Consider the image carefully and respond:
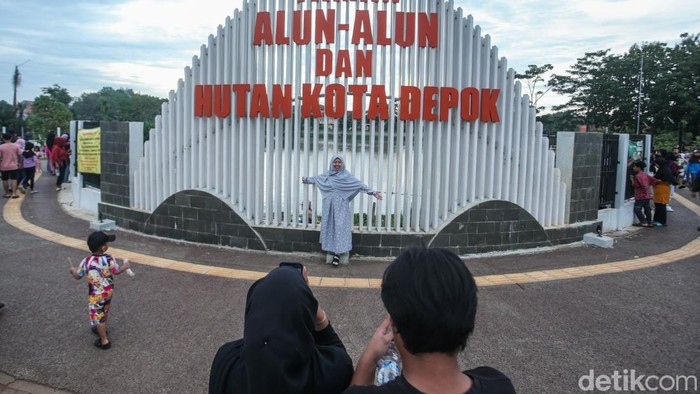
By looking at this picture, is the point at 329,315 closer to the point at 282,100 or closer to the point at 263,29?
the point at 282,100

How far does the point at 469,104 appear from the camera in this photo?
7.41 m

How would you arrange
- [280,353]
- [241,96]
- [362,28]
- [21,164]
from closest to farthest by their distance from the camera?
[280,353], [362,28], [241,96], [21,164]

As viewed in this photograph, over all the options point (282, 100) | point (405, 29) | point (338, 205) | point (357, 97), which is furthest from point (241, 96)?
point (405, 29)

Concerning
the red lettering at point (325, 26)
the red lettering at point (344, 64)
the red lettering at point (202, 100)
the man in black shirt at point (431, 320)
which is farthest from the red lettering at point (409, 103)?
the man in black shirt at point (431, 320)

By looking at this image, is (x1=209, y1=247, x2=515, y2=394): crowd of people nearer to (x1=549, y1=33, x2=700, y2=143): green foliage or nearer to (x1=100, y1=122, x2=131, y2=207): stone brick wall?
(x1=100, y1=122, x2=131, y2=207): stone brick wall

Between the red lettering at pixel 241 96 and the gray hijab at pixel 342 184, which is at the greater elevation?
the red lettering at pixel 241 96

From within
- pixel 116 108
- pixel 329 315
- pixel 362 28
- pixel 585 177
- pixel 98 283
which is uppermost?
pixel 116 108

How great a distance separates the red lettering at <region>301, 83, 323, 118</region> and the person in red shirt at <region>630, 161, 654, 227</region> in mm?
7269

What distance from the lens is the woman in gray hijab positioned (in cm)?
693

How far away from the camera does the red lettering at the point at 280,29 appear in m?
7.38

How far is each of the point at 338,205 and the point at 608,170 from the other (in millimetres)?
6000

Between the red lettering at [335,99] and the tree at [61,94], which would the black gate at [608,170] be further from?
the tree at [61,94]

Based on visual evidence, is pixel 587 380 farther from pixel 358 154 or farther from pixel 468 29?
pixel 468 29

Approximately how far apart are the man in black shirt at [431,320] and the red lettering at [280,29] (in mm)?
6540
